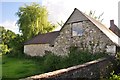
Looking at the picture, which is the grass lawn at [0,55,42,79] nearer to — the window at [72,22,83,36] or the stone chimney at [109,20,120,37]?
the window at [72,22,83,36]

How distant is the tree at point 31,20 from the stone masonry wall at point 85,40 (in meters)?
20.9

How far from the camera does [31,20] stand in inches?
1695

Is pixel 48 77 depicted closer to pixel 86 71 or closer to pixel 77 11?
pixel 86 71

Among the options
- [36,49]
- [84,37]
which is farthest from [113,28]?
[84,37]

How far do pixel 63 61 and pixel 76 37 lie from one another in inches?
112

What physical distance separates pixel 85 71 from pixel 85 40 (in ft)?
25.2

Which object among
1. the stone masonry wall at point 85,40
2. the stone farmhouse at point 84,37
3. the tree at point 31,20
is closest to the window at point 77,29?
the stone farmhouse at point 84,37

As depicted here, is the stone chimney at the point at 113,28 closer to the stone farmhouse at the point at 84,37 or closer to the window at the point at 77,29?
the stone farmhouse at the point at 84,37

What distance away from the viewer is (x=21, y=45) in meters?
41.0

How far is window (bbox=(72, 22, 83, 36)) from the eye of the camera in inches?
822

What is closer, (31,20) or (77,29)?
(77,29)

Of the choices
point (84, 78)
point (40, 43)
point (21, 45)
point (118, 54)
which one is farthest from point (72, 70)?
point (21, 45)

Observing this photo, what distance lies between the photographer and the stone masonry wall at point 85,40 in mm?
19328

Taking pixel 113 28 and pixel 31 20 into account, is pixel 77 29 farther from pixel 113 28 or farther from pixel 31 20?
pixel 31 20
